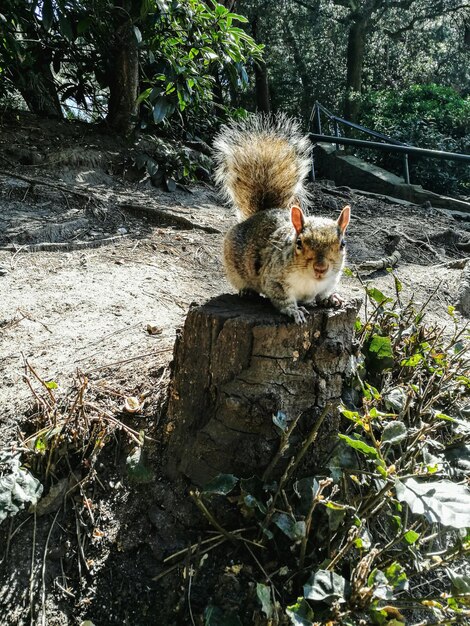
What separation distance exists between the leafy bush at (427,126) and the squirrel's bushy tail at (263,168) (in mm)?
5619

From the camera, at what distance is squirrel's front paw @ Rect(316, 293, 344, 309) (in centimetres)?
174

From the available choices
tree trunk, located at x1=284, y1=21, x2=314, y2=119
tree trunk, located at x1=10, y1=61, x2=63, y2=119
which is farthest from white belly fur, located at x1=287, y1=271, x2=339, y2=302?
tree trunk, located at x1=284, y1=21, x2=314, y2=119

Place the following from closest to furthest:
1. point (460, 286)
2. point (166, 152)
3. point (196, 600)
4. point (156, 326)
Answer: point (196, 600) < point (156, 326) < point (460, 286) < point (166, 152)

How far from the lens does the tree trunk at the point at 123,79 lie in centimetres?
462

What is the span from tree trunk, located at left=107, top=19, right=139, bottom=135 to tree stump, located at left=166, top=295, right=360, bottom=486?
3847mm

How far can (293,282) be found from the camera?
175 cm

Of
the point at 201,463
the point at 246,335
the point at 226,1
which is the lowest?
the point at 201,463

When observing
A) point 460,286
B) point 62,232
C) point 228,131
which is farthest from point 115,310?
point 460,286

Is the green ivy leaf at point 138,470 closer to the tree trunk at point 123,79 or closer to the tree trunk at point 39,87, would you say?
the tree trunk at point 123,79

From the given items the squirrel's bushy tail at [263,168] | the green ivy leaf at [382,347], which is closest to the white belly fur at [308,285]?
the green ivy leaf at [382,347]

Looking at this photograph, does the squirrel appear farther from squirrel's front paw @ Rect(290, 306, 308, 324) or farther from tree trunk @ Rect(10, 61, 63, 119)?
tree trunk @ Rect(10, 61, 63, 119)

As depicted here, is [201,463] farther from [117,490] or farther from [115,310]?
[115,310]

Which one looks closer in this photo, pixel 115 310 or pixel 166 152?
pixel 115 310

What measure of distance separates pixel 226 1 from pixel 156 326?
233 inches
